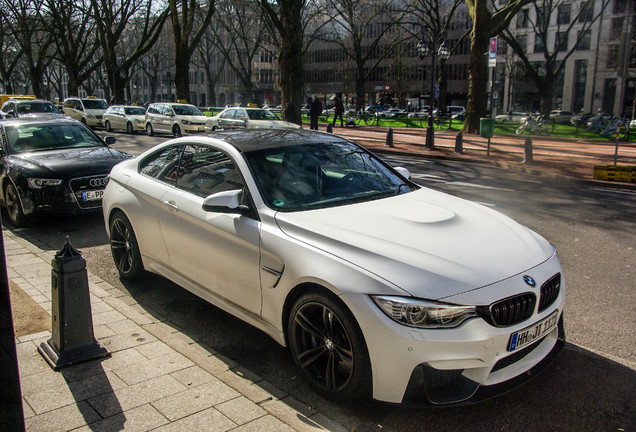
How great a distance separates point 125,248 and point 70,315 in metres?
Result: 1.82

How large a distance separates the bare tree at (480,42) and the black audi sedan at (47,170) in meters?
18.7

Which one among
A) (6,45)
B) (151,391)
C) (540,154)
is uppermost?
(6,45)

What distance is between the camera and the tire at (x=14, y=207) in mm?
7852

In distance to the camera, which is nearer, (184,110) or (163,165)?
(163,165)

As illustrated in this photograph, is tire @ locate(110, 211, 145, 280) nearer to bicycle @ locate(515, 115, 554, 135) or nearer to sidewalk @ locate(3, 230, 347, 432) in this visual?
sidewalk @ locate(3, 230, 347, 432)

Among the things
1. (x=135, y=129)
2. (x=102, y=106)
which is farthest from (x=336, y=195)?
(x=102, y=106)

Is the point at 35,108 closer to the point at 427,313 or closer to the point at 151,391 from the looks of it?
the point at 151,391

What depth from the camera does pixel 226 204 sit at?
3783 millimetres

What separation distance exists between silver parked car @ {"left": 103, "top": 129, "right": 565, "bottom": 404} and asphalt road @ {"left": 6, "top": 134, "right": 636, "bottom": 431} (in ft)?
0.81

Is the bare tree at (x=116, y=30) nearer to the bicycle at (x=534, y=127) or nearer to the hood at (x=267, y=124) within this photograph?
the hood at (x=267, y=124)

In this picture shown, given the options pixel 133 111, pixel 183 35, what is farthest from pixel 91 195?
pixel 183 35

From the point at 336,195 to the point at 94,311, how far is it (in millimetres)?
2297

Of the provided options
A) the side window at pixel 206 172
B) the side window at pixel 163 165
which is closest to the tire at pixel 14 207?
the side window at pixel 163 165

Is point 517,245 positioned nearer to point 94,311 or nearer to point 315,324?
point 315,324
